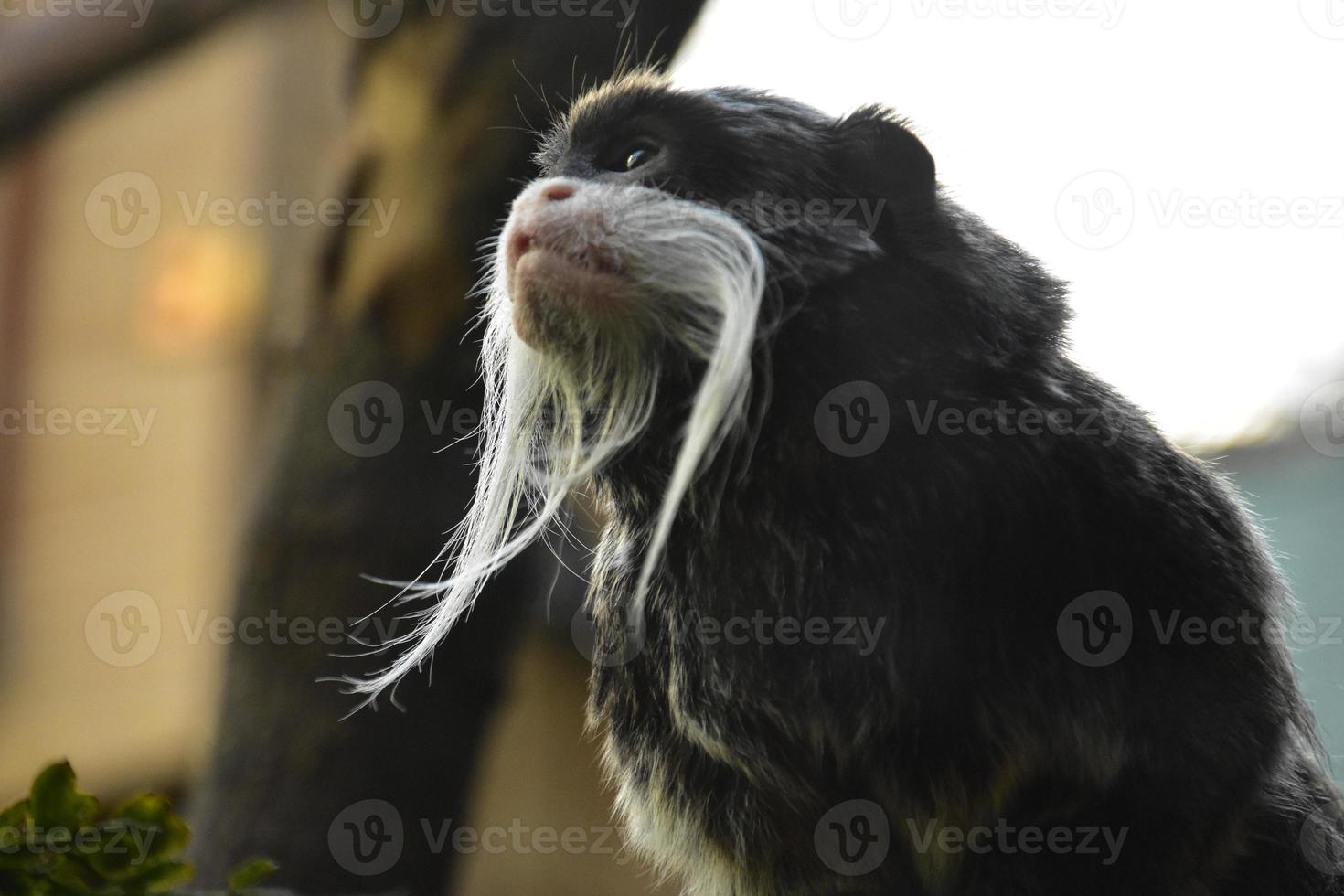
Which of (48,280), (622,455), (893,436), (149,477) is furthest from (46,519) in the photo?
(893,436)

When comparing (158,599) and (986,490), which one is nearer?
(986,490)

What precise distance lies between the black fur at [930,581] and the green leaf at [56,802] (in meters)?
0.81

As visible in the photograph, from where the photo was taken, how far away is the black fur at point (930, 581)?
5.29ft

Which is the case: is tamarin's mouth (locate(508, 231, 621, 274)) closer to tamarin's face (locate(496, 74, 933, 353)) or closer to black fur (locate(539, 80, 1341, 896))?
tamarin's face (locate(496, 74, 933, 353))

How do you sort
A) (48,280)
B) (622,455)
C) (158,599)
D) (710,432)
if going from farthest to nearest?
(48,280), (158,599), (622,455), (710,432)

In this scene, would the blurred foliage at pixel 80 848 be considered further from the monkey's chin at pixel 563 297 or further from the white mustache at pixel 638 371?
the monkey's chin at pixel 563 297

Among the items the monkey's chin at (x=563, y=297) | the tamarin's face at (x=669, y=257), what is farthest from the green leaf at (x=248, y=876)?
the monkey's chin at (x=563, y=297)

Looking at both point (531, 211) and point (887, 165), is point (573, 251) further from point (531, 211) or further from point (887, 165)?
point (887, 165)

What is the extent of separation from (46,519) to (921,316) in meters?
4.85

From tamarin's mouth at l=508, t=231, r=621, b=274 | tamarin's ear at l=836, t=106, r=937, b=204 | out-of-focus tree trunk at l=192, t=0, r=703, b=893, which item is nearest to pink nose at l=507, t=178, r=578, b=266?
tamarin's mouth at l=508, t=231, r=621, b=274

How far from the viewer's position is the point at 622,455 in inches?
72.2

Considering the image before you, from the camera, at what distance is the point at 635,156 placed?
1.84 metres

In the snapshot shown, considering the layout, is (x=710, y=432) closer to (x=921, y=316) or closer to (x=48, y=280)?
(x=921, y=316)

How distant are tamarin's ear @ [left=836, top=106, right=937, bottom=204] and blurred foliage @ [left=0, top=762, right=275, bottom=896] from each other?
1265 millimetres
